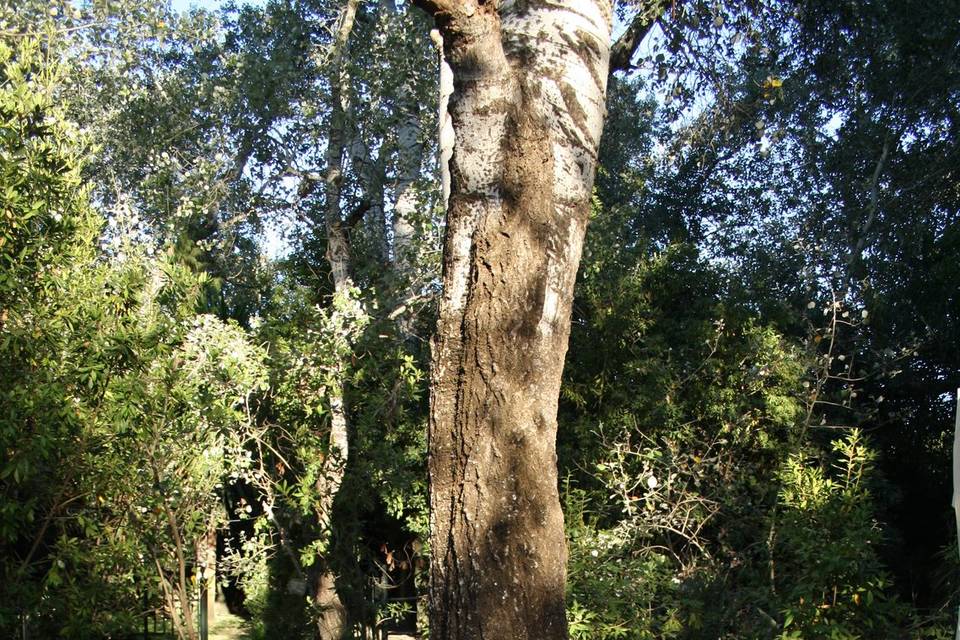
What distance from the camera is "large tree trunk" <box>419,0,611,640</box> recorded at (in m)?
2.57

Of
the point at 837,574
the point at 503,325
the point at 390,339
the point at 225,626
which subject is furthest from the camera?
the point at 225,626

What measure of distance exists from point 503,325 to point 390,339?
422cm

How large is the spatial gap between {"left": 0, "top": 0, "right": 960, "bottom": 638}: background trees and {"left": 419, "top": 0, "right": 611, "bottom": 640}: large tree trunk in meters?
2.06

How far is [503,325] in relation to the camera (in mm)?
2672

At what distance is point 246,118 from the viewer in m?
8.47

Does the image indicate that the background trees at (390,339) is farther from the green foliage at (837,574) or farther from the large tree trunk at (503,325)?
the large tree trunk at (503,325)

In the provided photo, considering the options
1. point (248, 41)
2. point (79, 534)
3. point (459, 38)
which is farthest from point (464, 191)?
point (248, 41)

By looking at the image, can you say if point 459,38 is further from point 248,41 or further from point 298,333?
point 248,41

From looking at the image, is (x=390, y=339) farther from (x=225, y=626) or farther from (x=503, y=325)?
(x=225, y=626)

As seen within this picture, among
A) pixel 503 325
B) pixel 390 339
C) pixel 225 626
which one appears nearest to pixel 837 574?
pixel 503 325

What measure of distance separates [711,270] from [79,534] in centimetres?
657

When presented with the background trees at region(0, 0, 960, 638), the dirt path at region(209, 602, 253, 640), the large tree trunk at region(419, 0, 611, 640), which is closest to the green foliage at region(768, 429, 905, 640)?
the background trees at region(0, 0, 960, 638)

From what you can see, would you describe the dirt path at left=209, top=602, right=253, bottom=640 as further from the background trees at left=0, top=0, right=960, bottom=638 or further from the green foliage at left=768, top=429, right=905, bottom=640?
the green foliage at left=768, top=429, right=905, bottom=640

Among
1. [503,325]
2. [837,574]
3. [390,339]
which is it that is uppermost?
[390,339]
